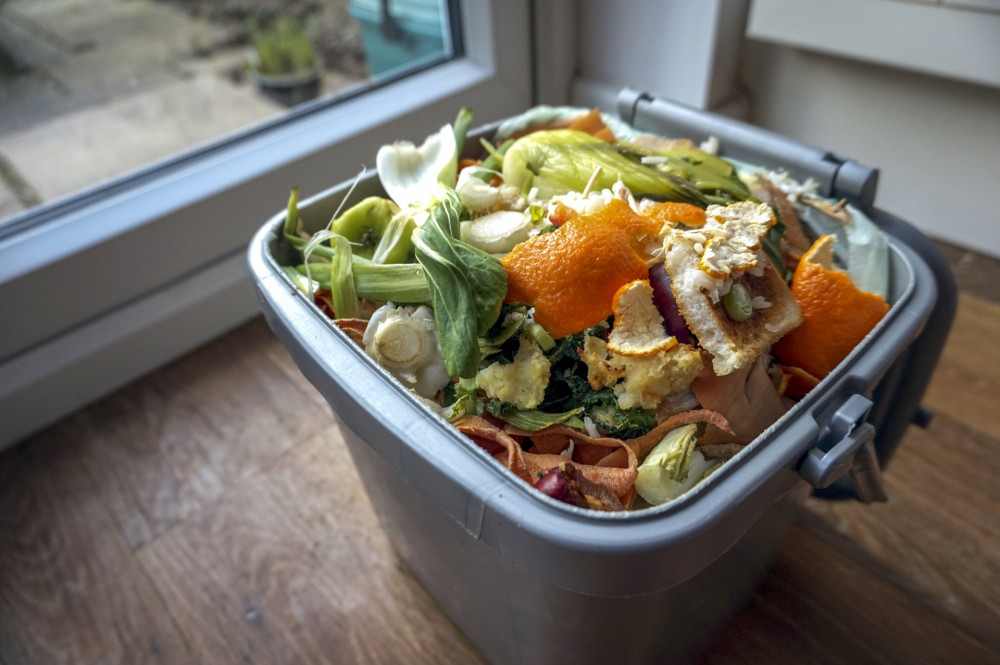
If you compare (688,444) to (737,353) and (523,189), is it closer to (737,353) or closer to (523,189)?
(737,353)

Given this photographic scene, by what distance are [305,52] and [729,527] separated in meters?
1.07

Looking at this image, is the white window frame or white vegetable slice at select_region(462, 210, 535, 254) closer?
white vegetable slice at select_region(462, 210, 535, 254)

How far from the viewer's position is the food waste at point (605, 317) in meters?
0.41

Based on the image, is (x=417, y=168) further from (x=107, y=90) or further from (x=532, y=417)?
(x=107, y=90)

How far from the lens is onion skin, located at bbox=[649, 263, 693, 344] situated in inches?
16.5

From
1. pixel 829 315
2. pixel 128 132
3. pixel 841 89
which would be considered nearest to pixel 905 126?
pixel 841 89

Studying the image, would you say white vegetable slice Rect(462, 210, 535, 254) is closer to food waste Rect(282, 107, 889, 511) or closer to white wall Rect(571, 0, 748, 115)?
food waste Rect(282, 107, 889, 511)

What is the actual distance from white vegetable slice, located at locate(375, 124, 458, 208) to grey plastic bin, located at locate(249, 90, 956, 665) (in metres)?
0.03

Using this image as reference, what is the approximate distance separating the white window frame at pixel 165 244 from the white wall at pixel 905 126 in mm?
366

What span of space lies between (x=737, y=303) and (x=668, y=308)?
40mm

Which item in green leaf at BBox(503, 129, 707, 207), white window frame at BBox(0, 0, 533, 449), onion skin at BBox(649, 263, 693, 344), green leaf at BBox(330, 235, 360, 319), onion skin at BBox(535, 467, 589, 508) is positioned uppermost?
green leaf at BBox(503, 129, 707, 207)

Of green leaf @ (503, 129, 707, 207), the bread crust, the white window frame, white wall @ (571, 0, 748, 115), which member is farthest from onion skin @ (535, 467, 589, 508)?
white wall @ (571, 0, 748, 115)

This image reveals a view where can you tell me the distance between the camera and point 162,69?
1.11 meters

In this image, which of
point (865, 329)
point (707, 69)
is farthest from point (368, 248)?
point (707, 69)
